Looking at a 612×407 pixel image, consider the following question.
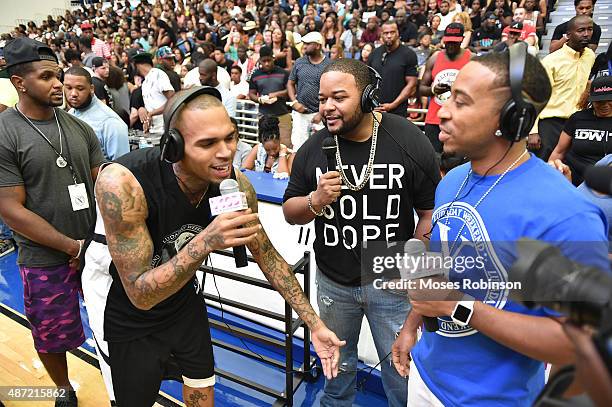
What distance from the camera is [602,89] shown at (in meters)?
3.24

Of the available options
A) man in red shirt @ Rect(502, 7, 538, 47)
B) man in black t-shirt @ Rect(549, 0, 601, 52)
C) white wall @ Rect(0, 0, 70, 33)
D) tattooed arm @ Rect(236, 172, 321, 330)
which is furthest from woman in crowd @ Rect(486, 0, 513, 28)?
white wall @ Rect(0, 0, 70, 33)

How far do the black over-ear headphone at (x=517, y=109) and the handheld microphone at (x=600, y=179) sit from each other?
1.53 ft

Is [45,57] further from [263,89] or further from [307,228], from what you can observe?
[263,89]

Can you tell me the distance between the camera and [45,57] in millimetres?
2562

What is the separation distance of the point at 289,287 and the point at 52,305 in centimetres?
148

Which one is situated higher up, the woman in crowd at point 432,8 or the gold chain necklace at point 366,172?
the woman in crowd at point 432,8

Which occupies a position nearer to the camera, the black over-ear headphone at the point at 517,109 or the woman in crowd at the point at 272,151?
the black over-ear headphone at the point at 517,109

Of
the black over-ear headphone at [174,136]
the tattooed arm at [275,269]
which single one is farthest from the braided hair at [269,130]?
the black over-ear headphone at [174,136]

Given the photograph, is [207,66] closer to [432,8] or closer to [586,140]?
[586,140]

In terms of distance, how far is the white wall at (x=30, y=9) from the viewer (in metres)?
24.9

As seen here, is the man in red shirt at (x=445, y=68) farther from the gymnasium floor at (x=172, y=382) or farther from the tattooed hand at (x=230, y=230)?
the tattooed hand at (x=230, y=230)

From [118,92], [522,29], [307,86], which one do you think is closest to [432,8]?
[522,29]

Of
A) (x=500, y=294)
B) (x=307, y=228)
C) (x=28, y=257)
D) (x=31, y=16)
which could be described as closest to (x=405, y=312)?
(x=500, y=294)

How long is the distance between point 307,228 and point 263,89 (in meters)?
4.32
